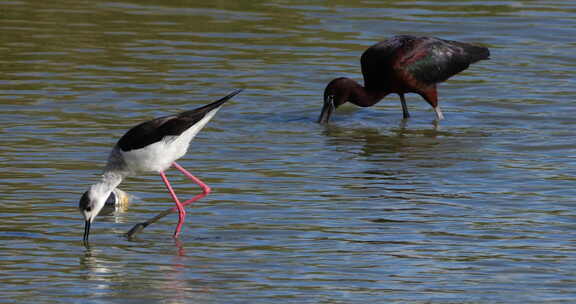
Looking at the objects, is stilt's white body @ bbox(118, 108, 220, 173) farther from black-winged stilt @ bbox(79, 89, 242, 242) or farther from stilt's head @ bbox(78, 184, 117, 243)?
stilt's head @ bbox(78, 184, 117, 243)

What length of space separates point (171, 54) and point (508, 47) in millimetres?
4334

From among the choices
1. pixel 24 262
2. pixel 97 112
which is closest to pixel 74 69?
pixel 97 112

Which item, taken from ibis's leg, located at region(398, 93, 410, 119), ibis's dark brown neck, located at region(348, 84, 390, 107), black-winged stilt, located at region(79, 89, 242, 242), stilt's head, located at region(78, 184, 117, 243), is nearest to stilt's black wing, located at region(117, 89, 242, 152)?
black-winged stilt, located at region(79, 89, 242, 242)

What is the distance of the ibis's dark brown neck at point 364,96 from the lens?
47.6 feet

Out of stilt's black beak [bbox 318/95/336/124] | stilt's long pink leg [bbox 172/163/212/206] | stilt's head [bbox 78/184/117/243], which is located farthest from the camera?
stilt's black beak [bbox 318/95/336/124]

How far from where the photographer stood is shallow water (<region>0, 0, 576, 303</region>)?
8.65 metres

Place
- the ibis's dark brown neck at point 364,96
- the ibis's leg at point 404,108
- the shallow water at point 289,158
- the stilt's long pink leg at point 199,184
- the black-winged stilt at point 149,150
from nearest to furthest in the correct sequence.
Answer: the shallow water at point 289,158 → the black-winged stilt at point 149,150 → the stilt's long pink leg at point 199,184 → the ibis's dark brown neck at point 364,96 → the ibis's leg at point 404,108

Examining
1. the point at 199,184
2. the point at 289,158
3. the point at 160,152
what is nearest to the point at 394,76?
the point at 289,158

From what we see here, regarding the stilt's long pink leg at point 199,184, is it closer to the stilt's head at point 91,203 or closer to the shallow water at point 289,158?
the shallow water at point 289,158

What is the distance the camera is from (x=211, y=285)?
8.45 metres

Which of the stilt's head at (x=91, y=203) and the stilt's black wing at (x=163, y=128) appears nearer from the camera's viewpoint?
the stilt's head at (x=91, y=203)

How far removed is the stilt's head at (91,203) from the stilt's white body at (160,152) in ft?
0.93

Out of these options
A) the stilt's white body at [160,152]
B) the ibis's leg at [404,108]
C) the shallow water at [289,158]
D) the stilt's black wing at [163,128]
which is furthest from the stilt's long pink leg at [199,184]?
the ibis's leg at [404,108]

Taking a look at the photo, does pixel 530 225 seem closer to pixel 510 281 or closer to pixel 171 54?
pixel 510 281
